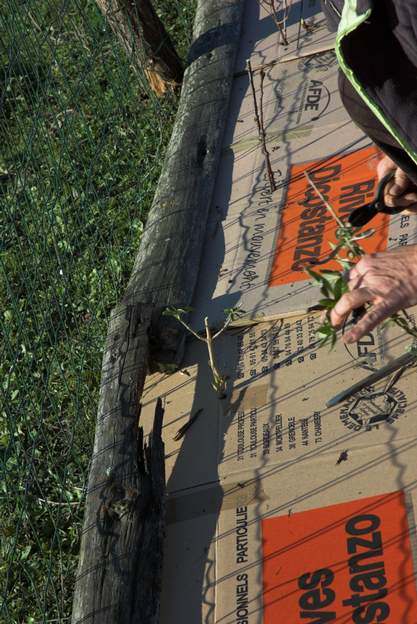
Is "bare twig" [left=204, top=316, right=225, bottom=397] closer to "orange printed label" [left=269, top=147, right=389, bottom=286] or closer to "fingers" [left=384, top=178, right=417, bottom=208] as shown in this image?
"orange printed label" [left=269, top=147, right=389, bottom=286]

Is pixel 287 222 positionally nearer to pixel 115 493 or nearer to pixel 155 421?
pixel 155 421

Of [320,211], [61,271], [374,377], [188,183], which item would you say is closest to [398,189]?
[374,377]

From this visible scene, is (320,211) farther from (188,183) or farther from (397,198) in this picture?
(397,198)

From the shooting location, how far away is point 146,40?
510 cm

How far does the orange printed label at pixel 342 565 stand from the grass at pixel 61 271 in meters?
0.77

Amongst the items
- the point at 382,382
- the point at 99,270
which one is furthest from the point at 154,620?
the point at 99,270

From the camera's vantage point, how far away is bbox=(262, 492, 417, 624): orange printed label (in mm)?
2277

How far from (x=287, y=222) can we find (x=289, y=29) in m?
1.59

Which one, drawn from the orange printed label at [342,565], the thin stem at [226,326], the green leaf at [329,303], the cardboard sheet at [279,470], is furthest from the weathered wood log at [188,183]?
the green leaf at [329,303]

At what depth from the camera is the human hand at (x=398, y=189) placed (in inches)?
86.4

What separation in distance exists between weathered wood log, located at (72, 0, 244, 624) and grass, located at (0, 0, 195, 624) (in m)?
0.30

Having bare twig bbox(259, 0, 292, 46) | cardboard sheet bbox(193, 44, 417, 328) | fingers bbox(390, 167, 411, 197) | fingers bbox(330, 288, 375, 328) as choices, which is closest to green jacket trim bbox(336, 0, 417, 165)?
fingers bbox(330, 288, 375, 328)

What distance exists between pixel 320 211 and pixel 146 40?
2.00m

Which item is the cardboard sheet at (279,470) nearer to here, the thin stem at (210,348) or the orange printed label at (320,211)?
the thin stem at (210,348)
